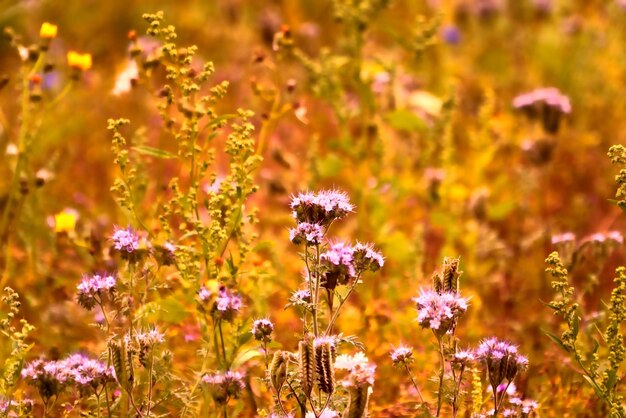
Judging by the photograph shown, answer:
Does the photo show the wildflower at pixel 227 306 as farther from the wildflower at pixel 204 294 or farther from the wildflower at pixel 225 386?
the wildflower at pixel 225 386

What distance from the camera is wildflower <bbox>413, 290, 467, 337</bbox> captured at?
178 centimetres

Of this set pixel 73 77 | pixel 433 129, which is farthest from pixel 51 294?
pixel 433 129

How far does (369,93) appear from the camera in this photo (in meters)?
3.27

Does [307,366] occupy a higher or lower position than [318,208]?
lower

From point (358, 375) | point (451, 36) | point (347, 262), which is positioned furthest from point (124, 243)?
point (451, 36)

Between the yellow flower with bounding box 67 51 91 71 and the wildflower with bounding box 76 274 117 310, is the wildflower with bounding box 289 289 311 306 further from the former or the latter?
the yellow flower with bounding box 67 51 91 71

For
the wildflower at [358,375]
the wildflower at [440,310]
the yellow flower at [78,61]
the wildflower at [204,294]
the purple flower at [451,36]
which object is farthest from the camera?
the purple flower at [451,36]

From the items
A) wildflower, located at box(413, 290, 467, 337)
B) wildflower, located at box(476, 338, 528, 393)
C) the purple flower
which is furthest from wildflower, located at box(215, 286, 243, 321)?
the purple flower

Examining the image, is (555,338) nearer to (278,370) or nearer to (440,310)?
(440,310)

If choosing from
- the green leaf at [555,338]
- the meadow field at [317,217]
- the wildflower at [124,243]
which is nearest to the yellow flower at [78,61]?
the meadow field at [317,217]

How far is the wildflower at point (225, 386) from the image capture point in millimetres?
1912

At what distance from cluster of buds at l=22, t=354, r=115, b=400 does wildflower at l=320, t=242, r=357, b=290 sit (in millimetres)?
505

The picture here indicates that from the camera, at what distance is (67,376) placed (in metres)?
1.87

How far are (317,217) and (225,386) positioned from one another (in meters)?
0.41
